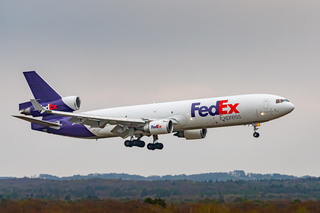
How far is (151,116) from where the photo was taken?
196ft

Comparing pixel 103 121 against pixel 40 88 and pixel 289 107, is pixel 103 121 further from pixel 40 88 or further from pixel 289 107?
pixel 289 107

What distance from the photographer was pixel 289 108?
55906mm

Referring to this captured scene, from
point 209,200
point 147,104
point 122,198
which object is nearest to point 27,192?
point 122,198

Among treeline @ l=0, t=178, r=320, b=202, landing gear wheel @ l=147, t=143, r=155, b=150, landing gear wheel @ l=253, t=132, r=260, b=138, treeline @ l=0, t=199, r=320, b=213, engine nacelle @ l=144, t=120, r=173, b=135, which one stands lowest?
treeline @ l=0, t=199, r=320, b=213

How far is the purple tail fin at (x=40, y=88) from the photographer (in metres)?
65.6

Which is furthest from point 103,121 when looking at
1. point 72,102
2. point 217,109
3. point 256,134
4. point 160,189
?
point 256,134

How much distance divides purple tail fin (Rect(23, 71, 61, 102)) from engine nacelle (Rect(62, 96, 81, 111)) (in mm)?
1770

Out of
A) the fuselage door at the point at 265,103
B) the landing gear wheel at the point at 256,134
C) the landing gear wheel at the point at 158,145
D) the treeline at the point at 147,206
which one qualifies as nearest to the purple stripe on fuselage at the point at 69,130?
the landing gear wheel at the point at 158,145

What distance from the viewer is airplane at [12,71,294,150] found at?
56156 millimetres

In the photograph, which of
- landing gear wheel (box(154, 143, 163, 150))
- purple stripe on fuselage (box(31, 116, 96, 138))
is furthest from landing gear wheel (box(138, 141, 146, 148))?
purple stripe on fuselage (box(31, 116, 96, 138))

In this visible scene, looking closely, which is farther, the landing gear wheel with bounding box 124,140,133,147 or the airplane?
the landing gear wheel with bounding box 124,140,133,147

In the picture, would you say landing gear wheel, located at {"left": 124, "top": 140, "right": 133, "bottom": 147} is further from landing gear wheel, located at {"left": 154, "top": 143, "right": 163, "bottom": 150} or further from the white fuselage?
the white fuselage

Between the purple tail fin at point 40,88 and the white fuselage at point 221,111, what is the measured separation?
1240cm

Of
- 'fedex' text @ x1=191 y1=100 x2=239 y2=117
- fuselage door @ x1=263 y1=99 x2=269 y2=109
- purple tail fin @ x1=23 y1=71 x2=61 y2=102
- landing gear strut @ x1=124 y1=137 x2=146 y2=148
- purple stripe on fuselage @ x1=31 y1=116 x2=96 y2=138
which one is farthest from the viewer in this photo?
purple tail fin @ x1=23 y1=71 x2=61 y2=102
